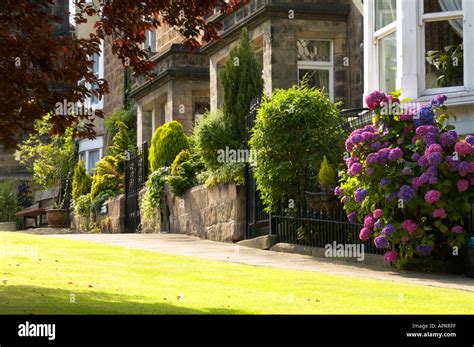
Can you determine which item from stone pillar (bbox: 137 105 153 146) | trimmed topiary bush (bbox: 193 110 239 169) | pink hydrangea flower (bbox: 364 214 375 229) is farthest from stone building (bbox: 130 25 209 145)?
pink hydrangea flower (bbox: 364 214 375 229)

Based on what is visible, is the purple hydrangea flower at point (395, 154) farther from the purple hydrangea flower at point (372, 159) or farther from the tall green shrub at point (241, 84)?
the tall green shrub at point (241, 84)

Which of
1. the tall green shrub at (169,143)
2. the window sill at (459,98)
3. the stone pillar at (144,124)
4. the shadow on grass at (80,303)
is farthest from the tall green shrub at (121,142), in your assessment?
the shadow on grass at (80,303)

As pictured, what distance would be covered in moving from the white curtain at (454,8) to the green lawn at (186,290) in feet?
Result: 16.1

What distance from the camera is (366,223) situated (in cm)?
1462

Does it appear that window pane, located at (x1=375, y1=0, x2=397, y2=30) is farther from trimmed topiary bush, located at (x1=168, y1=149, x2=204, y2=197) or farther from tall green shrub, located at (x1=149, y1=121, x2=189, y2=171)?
tall green shrub, located at (x1=149, y1=121, x2=189, y2=171)

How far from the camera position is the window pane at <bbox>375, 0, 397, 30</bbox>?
1712 cm

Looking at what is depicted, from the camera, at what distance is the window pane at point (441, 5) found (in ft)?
52.4

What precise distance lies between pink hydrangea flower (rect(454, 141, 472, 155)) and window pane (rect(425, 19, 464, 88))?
1.87 metres

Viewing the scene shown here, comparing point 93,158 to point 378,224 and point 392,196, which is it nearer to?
point 378,224

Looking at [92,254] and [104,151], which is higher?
[104,151]
